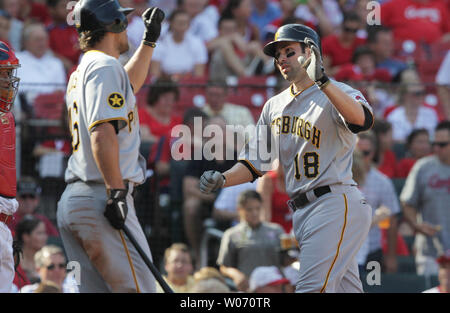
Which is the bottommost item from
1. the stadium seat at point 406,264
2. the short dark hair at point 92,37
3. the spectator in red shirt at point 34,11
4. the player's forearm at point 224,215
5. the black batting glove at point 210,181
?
the stadium seat at point 406,264

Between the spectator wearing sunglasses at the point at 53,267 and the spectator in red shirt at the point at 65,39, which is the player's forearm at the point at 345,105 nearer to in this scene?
the spectator wearing sunglasses at the point at 53,267

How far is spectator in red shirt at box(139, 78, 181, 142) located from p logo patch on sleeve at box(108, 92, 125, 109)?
380 centimetres

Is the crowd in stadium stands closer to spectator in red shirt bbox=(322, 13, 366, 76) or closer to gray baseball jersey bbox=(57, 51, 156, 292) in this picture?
spectator in red shirt bbox=(322, 13, 366, 76)

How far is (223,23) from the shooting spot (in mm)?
10312

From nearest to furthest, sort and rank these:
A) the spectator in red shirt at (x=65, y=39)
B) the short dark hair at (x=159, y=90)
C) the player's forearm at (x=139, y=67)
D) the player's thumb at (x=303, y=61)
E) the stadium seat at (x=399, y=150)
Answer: the player's thumb at (x=303, y=61)
the player's forearm at (x=139, y=67)
the short dark hair at (x=159, y=90)
the stadium seat at (x=399, y=150)
the spectator in red shirt at (x=65, y=39)

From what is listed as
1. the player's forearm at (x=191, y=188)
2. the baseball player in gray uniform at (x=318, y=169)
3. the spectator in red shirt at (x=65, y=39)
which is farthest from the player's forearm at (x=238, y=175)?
the spectator in red shirt at (x=65, y=39)

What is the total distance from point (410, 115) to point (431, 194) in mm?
1403

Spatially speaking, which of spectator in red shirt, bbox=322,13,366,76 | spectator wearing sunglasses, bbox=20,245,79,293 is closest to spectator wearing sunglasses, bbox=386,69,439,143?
spectator in red shirt, bbox=322,13,366,76

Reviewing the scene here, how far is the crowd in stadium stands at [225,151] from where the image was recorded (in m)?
7.12

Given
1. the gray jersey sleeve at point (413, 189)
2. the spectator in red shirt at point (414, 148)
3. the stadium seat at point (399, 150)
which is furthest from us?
the stadium seat at point (399, 150)

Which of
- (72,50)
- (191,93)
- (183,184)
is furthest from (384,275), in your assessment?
(72,50)

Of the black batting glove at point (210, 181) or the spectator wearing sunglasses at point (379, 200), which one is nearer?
the black batting glove at point (210, 181)

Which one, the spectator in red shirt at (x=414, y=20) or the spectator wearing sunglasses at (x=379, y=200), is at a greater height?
the spectator in red shirt at (x=414, y=20)

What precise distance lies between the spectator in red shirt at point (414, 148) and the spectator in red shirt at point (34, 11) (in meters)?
4.80
